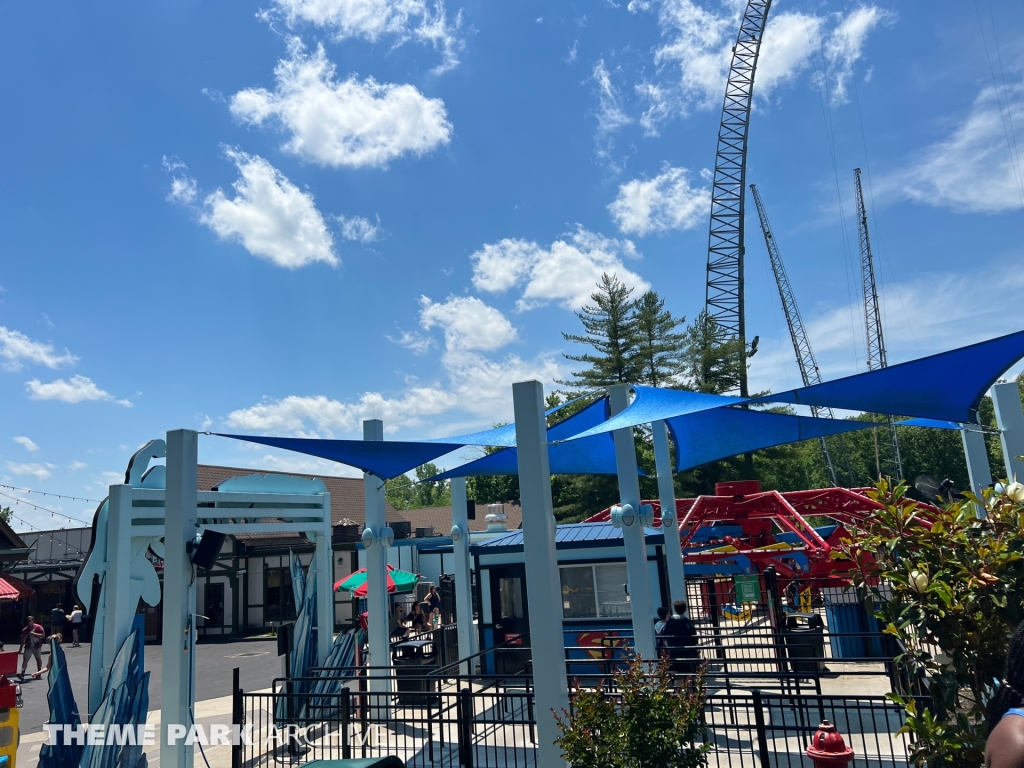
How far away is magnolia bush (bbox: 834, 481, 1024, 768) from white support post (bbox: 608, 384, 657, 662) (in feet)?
13.6

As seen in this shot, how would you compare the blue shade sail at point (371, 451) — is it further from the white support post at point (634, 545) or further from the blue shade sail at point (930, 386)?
the blue shade sail at point (930, 386)

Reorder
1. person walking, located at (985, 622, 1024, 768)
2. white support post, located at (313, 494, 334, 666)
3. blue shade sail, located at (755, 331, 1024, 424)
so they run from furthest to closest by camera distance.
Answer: white support post, located at (313, 494, 334, 666) < blue shade sail, located at (755, 331, 1024, 424) < person walking, located at (985, 622, 1024, 768)

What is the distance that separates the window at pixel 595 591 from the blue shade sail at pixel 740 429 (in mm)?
2647

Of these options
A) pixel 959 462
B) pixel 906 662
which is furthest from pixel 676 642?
pixel 959 462

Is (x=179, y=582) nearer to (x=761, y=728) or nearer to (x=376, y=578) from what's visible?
(x=376, y=578)

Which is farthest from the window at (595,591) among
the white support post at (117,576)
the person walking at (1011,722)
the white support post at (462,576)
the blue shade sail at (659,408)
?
the person walking at (1011,722)

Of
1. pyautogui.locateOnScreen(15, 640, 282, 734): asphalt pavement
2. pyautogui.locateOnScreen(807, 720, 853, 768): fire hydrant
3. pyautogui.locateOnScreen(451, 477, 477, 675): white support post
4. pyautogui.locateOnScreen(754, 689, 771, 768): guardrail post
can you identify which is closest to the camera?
pyautogui.locateOnScreen(807, 720, 853, 768): fire hydrant

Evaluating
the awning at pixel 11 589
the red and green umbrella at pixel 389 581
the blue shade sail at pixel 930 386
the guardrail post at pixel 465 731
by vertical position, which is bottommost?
the guardrail post at pixel 465 731

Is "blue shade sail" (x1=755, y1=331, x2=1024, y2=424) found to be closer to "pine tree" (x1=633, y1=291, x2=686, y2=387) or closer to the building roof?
the building roof

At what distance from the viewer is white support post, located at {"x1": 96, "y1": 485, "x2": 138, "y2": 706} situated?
7172mm

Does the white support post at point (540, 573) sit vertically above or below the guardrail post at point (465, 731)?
above

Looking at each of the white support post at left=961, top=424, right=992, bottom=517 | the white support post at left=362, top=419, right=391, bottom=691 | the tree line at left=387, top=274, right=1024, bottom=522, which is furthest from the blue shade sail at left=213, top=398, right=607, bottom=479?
the tree line at left=387, top=274, right=1024, bottom=522

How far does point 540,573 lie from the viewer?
6.57m

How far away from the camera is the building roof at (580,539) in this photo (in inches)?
476
